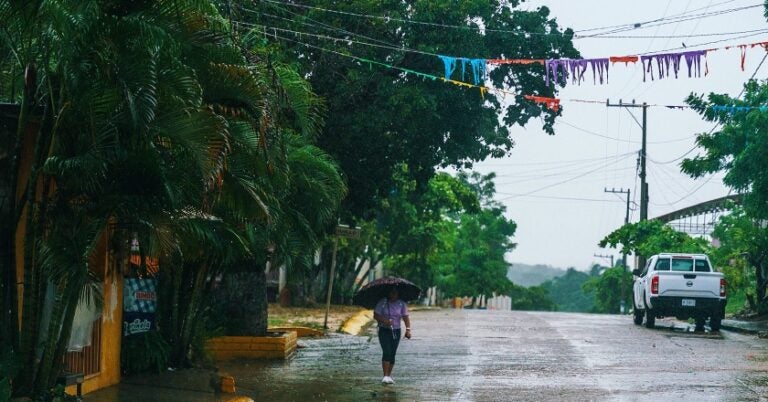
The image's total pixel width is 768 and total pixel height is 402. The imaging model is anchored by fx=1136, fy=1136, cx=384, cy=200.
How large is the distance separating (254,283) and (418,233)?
1031 inches

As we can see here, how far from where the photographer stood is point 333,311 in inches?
1507

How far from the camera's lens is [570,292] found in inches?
5517

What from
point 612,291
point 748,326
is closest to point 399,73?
point 748,326

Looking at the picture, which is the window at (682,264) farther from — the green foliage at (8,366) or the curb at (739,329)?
the green foliage at (8,366)

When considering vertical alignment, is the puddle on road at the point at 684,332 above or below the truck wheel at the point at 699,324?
below

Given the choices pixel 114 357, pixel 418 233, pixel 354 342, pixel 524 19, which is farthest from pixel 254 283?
pixel 418 233

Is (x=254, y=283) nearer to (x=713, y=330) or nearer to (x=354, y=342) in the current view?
(x=354, y=342)

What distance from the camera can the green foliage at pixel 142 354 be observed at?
16.0 m

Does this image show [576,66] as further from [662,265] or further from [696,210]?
[696,210]

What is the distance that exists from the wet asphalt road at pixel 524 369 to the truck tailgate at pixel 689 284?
1550mm

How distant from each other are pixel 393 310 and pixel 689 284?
1467cm

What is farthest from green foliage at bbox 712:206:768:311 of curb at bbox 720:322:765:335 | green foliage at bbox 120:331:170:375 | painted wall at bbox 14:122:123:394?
painted wall at bbox 14:122:123:394

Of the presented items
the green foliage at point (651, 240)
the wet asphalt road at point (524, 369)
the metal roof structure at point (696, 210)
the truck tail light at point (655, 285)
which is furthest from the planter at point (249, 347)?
the metal roof structure at point (696, 210)

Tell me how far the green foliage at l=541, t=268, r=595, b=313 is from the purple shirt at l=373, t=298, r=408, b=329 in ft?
373
